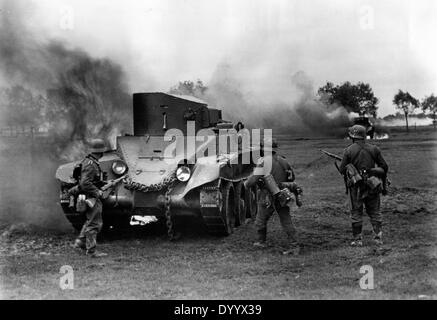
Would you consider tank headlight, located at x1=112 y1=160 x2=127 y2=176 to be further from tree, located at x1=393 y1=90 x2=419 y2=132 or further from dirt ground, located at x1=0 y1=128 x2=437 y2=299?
tree, located at x1=393 y1=90 x2=419 y2=132

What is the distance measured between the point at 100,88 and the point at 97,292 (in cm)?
1137

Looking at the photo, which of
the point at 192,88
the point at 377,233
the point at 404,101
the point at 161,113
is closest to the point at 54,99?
the point at 192,88

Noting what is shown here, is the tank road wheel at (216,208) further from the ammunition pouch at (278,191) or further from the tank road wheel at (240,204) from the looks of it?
the ammunition pouch at (278,191)

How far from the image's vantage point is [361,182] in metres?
8.81

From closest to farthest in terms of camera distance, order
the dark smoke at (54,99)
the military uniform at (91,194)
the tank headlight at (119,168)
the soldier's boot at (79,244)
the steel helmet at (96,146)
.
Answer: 1. the military uniform at (91,194)
2. the steel helmet at (96,146)
3. the soldier's boot at (79,244)
4. the tank headlight at (119,168)
5. the dark smoke at (54,99)

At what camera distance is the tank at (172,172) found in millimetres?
9625

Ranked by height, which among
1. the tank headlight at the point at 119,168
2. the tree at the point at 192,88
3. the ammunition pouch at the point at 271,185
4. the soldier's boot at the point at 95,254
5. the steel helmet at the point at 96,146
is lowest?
the soldier's boot at the point at 95,254

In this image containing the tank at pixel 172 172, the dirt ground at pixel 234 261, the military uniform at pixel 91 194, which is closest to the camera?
the dirt ground at pixel 234 261

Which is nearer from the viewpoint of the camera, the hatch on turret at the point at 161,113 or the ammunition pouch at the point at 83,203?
the ammunition pouch at the point at 83,203

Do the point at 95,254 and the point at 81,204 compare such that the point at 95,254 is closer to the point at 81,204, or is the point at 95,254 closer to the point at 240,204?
the point at 81,204

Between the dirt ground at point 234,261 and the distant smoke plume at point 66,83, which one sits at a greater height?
the distant smoke plume at point 66,83

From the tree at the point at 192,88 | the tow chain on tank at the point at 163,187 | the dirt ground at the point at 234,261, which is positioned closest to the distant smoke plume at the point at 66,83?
the tree at the point at 192,88

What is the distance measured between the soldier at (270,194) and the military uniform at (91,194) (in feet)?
7.33
